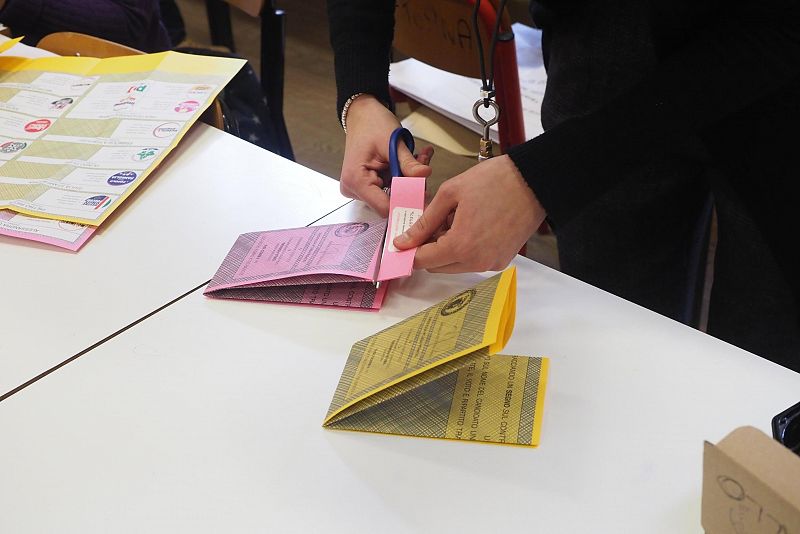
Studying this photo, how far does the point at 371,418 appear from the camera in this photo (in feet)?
2.29

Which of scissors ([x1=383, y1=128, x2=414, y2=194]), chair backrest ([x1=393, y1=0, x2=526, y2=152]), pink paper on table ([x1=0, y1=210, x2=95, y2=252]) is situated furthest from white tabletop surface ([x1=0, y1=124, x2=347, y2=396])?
chair backrest ([x1=393, y1=0, x2=526, y2=152])

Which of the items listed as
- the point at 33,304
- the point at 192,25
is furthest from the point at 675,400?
the point at 192,25

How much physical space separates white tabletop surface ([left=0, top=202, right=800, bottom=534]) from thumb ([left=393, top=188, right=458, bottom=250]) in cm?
7

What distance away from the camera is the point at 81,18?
1739 millimetres

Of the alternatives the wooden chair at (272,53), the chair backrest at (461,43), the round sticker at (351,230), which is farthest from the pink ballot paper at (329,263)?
the wooden chair at (272,53)

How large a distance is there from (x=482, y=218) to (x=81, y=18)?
1.34 meters

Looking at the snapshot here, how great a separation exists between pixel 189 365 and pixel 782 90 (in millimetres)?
721

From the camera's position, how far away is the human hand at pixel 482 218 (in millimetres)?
779

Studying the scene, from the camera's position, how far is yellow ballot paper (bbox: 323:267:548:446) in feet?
2.15

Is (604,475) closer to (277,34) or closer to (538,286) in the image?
(538,286)

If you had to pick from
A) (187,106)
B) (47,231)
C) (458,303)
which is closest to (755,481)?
(458,303)

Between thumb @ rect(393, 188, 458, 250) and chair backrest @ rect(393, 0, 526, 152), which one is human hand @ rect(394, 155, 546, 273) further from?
chair backrest @ rect(393, 0, 526, 152)

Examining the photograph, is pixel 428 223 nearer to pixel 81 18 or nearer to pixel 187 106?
pixel 187 106

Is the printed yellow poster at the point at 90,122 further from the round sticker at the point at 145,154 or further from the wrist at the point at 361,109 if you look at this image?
the wrist at the point at 361,109
